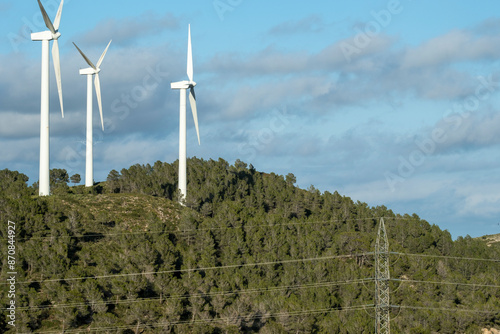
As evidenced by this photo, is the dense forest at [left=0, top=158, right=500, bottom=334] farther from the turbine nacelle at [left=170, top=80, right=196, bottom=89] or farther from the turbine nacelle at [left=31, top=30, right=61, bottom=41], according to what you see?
the turbine nacelle at [left=31, top=30, right=61, bottom=41]

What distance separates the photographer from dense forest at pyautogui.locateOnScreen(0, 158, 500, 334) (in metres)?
94.1

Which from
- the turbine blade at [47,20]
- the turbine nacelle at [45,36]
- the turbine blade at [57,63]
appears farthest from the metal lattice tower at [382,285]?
the turbine nacelle at [45,36]

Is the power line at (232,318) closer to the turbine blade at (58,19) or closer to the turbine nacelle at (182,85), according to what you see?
the turbine blade at (58,19)

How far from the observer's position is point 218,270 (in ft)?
364

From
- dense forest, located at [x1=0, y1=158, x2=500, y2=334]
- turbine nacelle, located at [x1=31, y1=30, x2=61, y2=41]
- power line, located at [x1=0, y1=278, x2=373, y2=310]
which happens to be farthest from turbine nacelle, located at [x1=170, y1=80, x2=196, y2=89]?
power line, located at [x1=0, y1=278, x2=373, y2=310]

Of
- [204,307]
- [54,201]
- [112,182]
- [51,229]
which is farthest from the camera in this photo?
[112,182]

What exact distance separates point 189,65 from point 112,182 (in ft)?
146

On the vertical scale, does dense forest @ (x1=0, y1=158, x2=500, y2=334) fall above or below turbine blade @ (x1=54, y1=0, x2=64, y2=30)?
below

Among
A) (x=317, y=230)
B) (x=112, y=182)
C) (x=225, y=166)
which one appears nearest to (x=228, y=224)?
(x=317, y=230)

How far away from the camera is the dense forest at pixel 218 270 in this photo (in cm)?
9412

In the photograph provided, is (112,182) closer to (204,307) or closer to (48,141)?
(48,141)

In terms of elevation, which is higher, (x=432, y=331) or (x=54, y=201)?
(x=54, y=201)

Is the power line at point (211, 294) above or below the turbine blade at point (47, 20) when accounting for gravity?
below

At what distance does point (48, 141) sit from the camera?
376 ft
